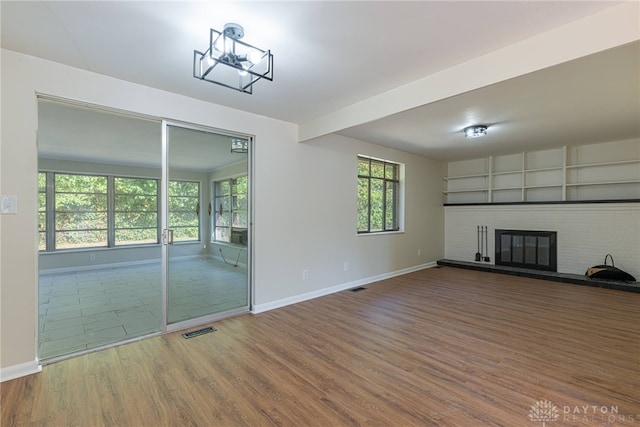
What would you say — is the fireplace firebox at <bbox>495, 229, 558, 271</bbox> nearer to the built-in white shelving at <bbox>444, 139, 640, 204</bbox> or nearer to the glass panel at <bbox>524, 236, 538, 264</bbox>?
the glass panel at <bbox>524, 236, 538, 264</bbox>

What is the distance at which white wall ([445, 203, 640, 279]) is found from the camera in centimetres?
492

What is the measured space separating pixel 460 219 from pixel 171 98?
20.7ft

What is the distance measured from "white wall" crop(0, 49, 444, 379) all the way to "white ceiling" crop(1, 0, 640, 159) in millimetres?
179

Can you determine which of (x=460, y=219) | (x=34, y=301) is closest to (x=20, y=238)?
(x=34, y=301)

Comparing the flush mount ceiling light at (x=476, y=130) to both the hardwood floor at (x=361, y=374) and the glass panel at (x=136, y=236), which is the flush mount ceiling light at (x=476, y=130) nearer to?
the hardwood floor at (x=361, y=374)

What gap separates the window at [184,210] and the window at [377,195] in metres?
Answer: 2.63

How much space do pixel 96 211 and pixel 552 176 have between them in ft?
32.4

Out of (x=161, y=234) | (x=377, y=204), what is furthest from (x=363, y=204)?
(x=161, y=234)

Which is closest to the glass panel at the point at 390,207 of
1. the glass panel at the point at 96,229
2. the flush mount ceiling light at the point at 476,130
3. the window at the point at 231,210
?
the flush mount ceiling light at the point at 476,130

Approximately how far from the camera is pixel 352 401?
1.93 metres

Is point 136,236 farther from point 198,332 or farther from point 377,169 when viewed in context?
point 377,169

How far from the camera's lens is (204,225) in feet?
12.4

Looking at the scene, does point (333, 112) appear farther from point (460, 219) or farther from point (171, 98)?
point (460, 219)

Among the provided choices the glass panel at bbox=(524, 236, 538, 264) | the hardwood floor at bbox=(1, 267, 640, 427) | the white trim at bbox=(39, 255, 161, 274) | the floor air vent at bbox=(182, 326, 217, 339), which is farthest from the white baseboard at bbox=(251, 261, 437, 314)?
the white trim at bbox=(39, 255, 161, 274)
